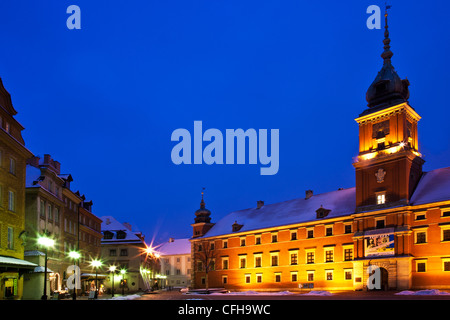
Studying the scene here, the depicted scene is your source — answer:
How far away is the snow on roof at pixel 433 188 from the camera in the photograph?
5125 centimetres

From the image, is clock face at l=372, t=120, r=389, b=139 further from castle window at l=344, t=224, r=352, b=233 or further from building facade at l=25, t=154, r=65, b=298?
building facade at l=25, t=154, r=65, b=298

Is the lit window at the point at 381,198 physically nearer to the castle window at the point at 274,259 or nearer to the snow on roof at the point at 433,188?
the snow on roof at the point at 433,188

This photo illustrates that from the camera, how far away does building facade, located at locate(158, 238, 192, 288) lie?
121500 millimetres

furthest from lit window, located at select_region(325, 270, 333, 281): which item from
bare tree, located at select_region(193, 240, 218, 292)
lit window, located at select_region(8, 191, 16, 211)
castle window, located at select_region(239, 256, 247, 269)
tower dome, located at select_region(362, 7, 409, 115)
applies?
lit window, located at select_region(8, 191, 16, 211)

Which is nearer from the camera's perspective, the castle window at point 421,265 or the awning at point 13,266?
the awning at point 13,266

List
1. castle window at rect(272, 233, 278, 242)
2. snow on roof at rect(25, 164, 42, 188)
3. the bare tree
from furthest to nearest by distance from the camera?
the bare tree
castle window at rect(272, 233, 278, 242)
snow on roof at rect(25, 164, 42, 188)

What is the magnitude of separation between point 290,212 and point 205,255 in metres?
17.5

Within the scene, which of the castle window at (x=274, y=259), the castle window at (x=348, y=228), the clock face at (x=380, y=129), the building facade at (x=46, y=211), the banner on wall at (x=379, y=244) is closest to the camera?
the building facade at (x=46, y=211)

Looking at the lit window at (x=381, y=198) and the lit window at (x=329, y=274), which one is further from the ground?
the lit window at (x=381, y=198)

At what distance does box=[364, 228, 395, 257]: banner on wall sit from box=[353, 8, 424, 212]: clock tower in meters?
3.51

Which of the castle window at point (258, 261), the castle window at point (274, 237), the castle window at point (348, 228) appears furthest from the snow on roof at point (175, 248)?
the castle window at point (348, 228)

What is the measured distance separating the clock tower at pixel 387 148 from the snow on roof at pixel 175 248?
7619 cm

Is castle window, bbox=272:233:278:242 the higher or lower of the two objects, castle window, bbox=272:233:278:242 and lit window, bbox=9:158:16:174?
the lower
